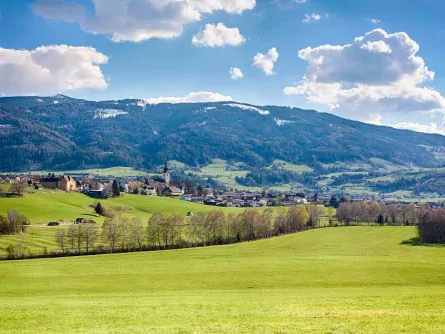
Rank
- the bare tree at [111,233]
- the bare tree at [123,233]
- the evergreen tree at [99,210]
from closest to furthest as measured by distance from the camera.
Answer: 1. the bare tree at [111,233]
2. the bare tree at [123,233]
3. the evergreen tree at [99,210]

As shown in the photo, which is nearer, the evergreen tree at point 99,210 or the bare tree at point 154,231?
the bare tree at point 154,231

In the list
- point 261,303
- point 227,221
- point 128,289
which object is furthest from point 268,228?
point 261,303

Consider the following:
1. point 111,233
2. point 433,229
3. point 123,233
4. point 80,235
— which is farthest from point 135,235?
point 433,229

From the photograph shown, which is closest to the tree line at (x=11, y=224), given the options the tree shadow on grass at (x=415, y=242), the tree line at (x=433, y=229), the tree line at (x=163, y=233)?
the tree line at (x=163, y=233)

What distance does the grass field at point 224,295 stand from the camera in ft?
87.8

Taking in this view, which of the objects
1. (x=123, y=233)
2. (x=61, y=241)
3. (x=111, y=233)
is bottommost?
(x=61, y=241)

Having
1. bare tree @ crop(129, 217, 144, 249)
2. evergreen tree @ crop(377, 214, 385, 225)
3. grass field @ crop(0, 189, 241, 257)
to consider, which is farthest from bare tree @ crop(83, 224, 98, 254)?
evergreen tree @ crop(377, 214, 385, 225)

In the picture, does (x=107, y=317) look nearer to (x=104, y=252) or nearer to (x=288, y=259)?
(x=288, y=259)

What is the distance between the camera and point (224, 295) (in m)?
44.4

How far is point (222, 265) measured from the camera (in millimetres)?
71250

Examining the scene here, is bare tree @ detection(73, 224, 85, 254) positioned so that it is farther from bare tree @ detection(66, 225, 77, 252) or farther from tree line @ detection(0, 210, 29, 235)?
tree line @ detection(0, 210, 29, 235)

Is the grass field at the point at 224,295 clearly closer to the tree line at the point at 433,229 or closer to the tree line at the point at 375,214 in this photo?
the tree line at the point at 433,229

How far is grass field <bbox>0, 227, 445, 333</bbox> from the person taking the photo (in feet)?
87.8

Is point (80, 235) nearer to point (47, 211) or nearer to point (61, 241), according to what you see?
point (61, 241)
